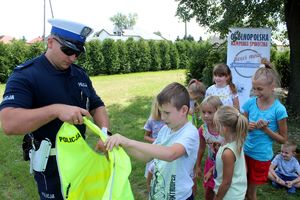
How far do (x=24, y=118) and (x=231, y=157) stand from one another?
1.65 m

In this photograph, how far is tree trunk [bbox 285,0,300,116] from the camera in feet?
31.0

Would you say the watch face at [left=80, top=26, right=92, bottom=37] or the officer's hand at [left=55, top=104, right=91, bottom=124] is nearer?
the officer's hand at [left=55, top=104, right=91, bottom=124]

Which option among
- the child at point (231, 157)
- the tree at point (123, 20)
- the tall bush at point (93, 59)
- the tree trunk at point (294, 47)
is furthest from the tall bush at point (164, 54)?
the tree at point (123, 20)

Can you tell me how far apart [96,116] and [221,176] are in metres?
1.18

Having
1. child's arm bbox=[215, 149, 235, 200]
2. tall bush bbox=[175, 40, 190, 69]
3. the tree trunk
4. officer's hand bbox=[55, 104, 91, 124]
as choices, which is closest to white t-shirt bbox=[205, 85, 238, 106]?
child's arm bbox=[215, 149, 235, 200]

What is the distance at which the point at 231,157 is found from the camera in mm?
2965

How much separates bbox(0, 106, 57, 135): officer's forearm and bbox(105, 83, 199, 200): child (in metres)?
0.56

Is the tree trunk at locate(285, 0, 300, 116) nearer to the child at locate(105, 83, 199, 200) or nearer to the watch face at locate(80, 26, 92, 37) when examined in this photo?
the child at locate(105, 83, 199, 200)

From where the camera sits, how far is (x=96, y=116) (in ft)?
9.49

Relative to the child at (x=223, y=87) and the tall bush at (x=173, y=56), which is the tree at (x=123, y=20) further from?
the child at (x=223, y=87)

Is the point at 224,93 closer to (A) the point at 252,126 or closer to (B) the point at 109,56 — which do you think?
(A) the point at 252,126

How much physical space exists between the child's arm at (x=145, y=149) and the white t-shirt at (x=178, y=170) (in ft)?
0.41

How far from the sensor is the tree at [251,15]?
25.9 feet

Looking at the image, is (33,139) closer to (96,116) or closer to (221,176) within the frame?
(96,116)
